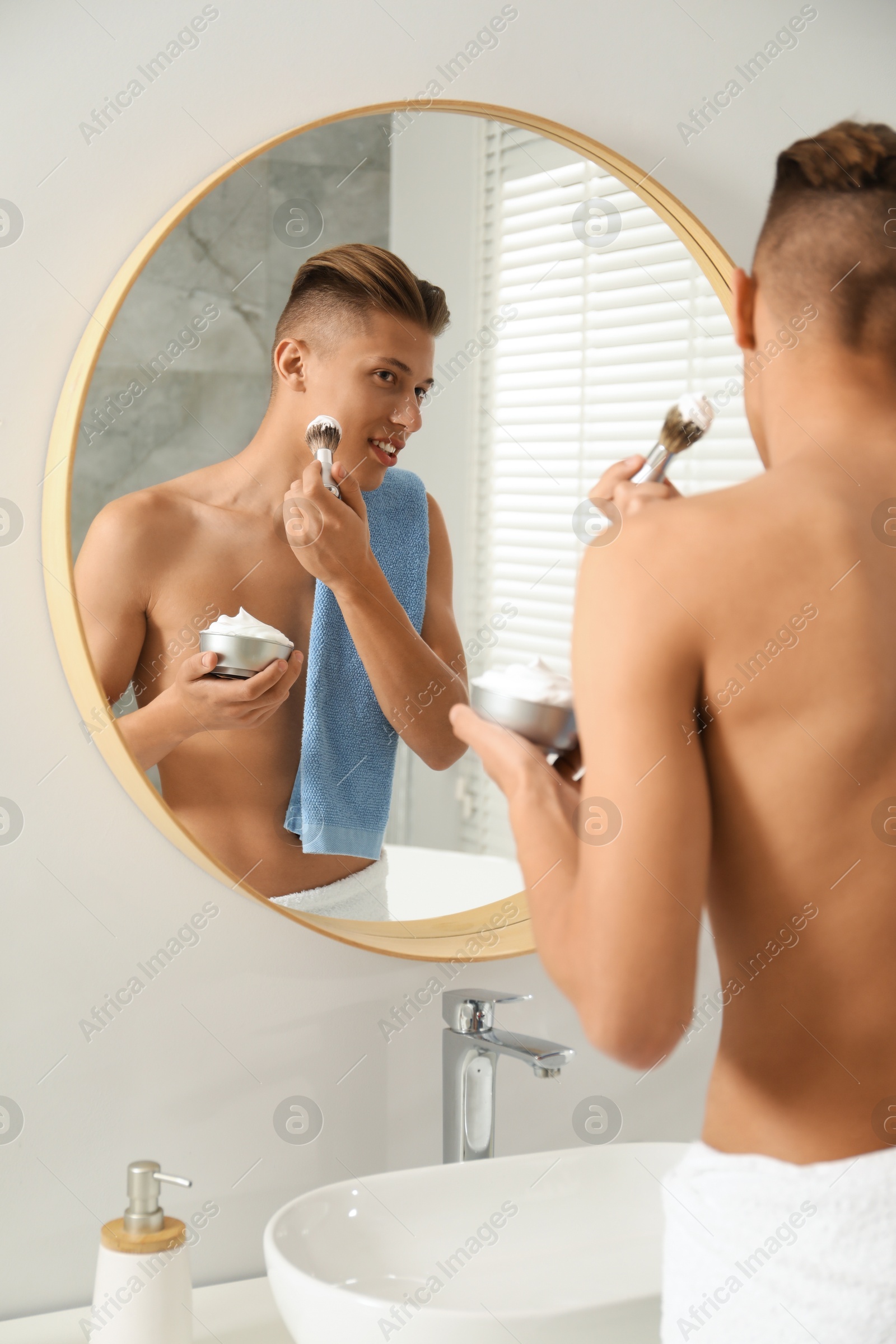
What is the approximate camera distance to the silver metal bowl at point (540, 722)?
0.76 metres

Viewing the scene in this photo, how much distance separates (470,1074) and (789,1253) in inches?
17.0

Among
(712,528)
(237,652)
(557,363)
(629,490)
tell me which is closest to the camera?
(712,528)

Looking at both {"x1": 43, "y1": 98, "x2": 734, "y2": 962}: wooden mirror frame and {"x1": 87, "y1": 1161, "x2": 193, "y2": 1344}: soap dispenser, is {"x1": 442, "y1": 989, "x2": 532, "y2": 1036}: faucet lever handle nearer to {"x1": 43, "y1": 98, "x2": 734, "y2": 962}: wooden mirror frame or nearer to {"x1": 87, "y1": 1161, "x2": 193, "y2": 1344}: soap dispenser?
{"x1": 43, "y1": 98, "x2": 734, "y2": 962}: wooden mirror frame

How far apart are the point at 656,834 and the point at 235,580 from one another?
50 centimetres

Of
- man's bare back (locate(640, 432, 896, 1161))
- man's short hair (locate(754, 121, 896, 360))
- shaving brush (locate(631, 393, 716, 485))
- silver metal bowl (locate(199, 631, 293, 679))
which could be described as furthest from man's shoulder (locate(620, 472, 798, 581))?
silver metal bowl (locate(199, 631, 293, 679))

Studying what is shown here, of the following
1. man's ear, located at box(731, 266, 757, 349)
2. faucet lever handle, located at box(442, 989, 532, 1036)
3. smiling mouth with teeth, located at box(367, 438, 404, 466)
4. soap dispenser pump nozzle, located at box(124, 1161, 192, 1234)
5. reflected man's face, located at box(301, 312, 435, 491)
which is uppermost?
reflected man's face, located at box(301, 312, 435, 491)

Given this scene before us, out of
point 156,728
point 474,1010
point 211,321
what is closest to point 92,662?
point 156,728

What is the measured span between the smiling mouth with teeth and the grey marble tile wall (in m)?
0.10

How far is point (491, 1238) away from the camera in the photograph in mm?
958

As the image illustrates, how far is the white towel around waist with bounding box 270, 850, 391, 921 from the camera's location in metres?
0.99

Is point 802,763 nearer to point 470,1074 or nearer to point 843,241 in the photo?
point 843,241

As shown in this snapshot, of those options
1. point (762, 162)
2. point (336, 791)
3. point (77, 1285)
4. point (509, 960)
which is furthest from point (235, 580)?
point (762, 162)

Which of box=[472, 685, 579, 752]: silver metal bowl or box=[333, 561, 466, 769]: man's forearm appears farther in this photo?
box=[333, 561, 466, 769]: man's forearm

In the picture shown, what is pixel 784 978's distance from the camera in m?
0.62
